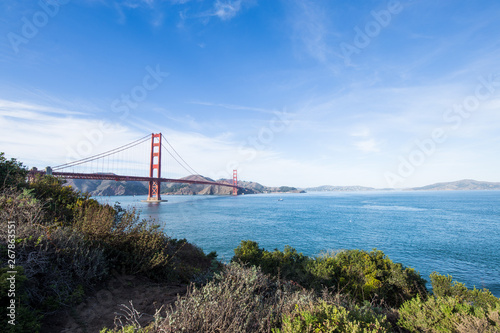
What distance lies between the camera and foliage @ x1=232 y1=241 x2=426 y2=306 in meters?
9.59

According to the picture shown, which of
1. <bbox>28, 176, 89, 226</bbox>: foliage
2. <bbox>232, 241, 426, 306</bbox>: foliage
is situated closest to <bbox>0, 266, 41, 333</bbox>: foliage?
<bbox>28, 176, 89, 226</bbox>: foliage

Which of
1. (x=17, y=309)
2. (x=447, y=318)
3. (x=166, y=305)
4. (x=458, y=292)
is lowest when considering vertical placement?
(x=458, y=292)

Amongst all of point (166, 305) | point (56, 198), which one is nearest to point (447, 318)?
point (166, 305)

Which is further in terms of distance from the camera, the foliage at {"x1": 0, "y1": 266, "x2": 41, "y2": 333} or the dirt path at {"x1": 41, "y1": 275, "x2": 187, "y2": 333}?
the dirt path at {"x1": 41, "y1": 275, "x2": 187, "y2": 333}

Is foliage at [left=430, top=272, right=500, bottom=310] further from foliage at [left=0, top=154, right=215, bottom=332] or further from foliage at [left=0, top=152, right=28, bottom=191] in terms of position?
foliage at [left=0, top=152, right=28, bottom=191]

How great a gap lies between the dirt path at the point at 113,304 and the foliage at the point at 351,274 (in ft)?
15.6

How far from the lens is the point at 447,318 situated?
345 cm

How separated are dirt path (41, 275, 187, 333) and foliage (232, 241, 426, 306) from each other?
477cm

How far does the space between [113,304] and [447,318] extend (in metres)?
5.58

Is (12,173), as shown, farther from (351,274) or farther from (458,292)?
(458,292)

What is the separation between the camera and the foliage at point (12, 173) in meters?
8.72

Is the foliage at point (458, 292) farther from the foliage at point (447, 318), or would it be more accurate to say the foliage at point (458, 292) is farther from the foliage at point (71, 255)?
the foliage at point (71, 255)

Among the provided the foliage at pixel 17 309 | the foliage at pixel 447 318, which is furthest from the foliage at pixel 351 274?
→ the foliage at pixel 17 309

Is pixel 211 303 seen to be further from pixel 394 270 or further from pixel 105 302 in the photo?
pixel 394 270
